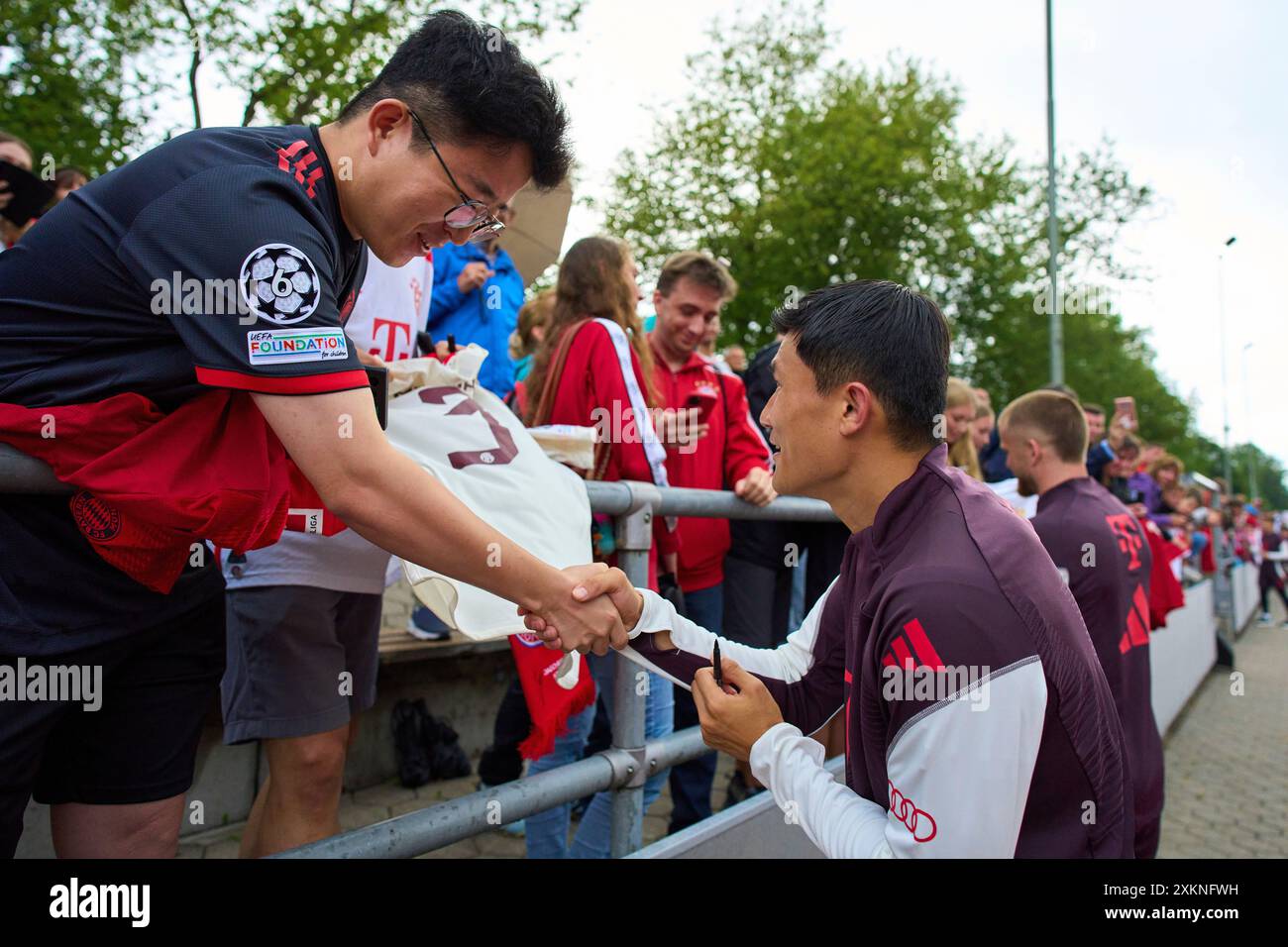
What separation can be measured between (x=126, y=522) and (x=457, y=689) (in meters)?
3.71

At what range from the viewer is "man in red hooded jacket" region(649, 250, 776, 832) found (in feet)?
12.6

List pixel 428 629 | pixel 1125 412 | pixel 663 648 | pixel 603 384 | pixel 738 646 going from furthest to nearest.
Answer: pixel 1125 412 < pixel 428 629 < pixel 603 384 < pixel 738 646 < pixel 663 648

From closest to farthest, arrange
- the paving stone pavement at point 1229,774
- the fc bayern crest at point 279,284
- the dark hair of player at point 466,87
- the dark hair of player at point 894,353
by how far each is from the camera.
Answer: the fc bayern crest at point 279,284
the dark hair of player at point 466,87
the dark hair of player at point 894,353
the paving stone pavement at point 1229,774

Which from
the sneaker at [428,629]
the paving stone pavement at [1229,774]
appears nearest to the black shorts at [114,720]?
the sneaker at [428,629]

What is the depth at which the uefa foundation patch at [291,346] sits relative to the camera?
1.43m

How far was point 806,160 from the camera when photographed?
2080cm

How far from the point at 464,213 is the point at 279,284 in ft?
1.57

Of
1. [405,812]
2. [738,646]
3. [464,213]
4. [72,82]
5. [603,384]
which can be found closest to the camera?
[464,213]

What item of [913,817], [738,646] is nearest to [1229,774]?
[738,646]

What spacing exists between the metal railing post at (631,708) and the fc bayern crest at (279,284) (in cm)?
114

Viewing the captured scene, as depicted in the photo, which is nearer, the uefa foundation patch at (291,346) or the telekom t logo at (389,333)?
the uefa foundation patch at (291,346)

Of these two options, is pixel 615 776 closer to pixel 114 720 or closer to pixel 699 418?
pixel 114 720

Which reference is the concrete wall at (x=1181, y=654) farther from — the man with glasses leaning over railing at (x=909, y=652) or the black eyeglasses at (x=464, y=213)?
the black eyeglasses at (x=464, y=213)

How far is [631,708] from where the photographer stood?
8.10 feet
